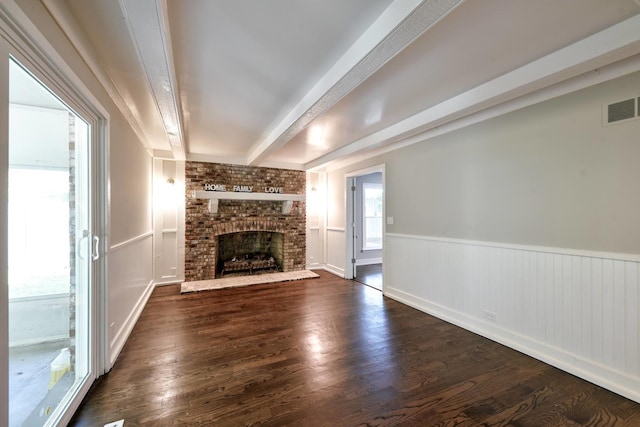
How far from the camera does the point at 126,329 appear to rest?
264cm

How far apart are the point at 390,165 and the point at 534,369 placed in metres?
2.88

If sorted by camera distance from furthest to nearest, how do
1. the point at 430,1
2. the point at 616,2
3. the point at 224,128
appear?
the point at 224,128
the point at 616,2
the point at 430,1

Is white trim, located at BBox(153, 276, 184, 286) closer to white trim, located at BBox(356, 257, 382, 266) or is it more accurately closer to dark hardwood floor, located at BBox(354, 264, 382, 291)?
dark hardwood floor, located at BBox(354, 264, 382, 291)

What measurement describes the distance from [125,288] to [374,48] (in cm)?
313

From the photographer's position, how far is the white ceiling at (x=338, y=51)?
4.57 ft

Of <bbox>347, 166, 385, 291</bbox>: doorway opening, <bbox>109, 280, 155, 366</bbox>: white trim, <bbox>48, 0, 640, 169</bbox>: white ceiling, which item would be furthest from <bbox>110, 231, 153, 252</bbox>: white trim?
<bbox>347, 166, 385, 291</bbox>: doorway opening

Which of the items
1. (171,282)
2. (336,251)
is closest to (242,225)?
(171,282)

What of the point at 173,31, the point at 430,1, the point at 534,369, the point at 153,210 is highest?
the point at 173,31

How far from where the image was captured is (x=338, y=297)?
3.97m

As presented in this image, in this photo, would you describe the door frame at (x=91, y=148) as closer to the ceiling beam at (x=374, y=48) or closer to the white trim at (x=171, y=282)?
the ceiling beam at (x=374, y=48)

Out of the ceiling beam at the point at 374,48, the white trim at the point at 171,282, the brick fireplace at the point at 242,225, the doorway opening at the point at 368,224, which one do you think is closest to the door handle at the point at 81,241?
the ceiling beam at the point at 374,48

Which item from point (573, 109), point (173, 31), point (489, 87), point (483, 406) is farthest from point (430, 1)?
point (483, 406)

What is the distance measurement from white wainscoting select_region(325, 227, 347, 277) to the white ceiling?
2.96 m

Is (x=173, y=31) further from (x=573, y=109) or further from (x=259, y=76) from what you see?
(x=573, y=109)
